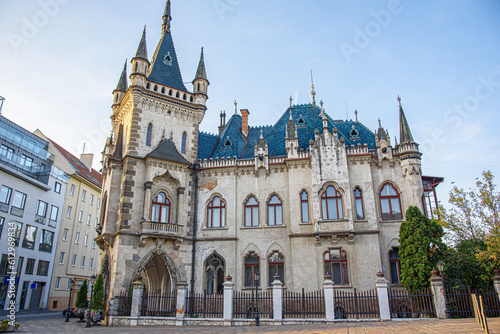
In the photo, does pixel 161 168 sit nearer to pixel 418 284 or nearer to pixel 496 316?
pixel 418 284

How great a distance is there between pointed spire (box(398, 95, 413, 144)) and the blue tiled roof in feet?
6.37

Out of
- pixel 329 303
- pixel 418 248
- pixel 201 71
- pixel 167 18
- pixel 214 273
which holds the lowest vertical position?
pixel 329 303

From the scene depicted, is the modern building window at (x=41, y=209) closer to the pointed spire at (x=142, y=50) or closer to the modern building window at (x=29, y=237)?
the modern building window at (x=29, y=237)

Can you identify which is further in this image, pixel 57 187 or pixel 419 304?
pixel 57 187

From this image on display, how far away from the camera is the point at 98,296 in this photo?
21375mm

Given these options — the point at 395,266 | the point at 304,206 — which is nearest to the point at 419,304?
the point at 395,266

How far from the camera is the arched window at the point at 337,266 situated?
862 inches

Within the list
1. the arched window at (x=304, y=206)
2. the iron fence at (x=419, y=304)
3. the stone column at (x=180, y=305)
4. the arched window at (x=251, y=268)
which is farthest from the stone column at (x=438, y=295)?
the stone column at (x=180, y=305)

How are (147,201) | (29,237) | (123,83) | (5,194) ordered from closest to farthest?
Answer: 1. (147,201)
2. (123,83)
3. (5,194)
4. (29,237)

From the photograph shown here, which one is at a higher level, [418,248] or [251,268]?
[418,248]

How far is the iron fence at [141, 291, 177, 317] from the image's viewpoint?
19.5 meters

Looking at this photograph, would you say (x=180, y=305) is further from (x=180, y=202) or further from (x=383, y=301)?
(x=383, y=301)

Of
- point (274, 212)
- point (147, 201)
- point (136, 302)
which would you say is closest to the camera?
point (136, 302)

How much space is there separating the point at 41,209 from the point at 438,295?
3608 cm
